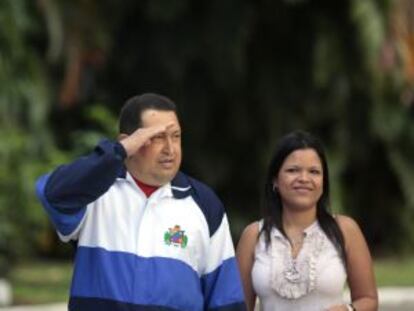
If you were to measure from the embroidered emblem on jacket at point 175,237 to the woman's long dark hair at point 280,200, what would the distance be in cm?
65

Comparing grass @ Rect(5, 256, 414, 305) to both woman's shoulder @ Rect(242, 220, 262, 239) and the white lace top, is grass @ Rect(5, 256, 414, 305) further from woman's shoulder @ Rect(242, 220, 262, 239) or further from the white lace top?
the white lace top

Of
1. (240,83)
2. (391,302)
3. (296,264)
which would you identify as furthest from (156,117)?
(240,83)

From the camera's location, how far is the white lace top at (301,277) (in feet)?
16.5

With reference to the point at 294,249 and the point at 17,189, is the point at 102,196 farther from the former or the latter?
the point at 17,189

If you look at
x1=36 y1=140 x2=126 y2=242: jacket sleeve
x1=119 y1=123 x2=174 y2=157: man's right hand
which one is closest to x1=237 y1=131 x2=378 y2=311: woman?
x1=119 y1=123 x2=174 y2=157: man's right hand

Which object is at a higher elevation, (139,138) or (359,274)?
(139,138)

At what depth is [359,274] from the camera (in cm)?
509

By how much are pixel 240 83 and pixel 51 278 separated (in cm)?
500

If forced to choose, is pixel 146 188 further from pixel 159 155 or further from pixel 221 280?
pixel 221 280

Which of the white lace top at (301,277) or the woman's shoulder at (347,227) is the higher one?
the woman's shoulder at (347,227)

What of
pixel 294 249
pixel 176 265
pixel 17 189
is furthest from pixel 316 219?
pixel 17 189

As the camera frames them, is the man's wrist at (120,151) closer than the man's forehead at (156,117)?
Yes

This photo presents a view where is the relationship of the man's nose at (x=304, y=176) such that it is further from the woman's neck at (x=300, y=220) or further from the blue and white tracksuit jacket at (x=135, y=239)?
the blue and white tracksuit jacket at (x=135, y=239)

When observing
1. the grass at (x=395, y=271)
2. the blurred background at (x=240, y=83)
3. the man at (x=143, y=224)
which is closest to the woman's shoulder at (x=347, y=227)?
the man at (x=143, y=224)
